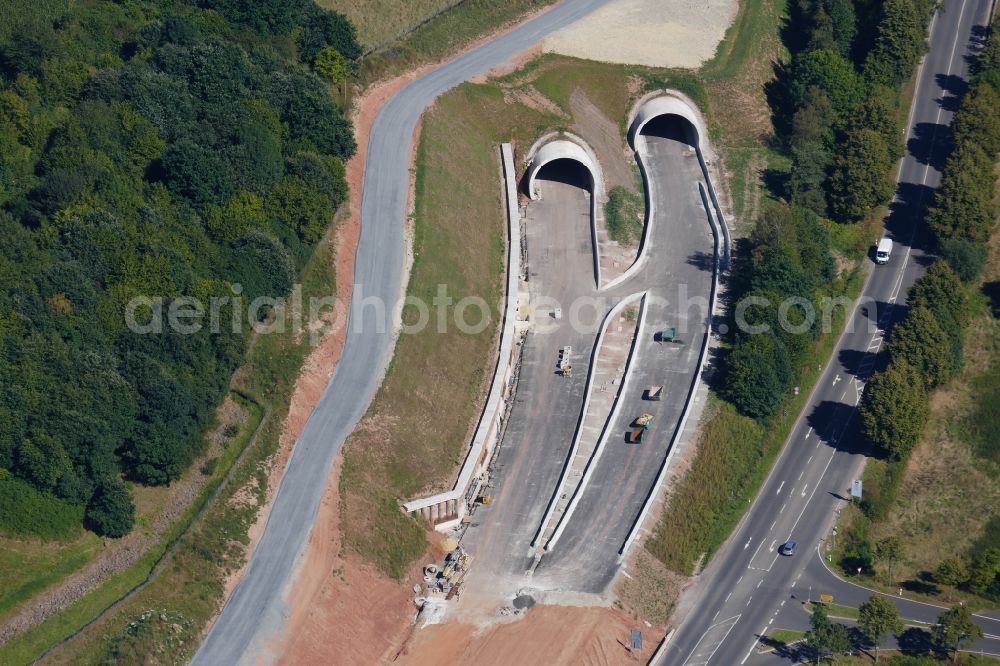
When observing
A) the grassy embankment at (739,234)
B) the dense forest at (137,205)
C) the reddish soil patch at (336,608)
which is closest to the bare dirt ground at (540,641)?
the reddish soil patch at (336,608)

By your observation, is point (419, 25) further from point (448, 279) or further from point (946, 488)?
point (946, 488)

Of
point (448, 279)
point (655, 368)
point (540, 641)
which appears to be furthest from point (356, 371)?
point (655, 368)

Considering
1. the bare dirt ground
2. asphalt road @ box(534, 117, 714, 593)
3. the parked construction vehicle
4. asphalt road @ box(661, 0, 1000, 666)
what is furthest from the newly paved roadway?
asphalt road @ box(661, 0, 1000, 666)

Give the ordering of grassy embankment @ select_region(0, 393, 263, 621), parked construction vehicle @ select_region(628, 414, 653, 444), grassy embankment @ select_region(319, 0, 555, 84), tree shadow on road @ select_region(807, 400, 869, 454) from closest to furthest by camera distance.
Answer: grassy embankment @ select_region(0, 393, 263, 621), parked construction vehicle @ select_region(628, 414, 653, 444), tree shadow on road @ select_region(807, 400, 869, 454), grassy embankment @ select_region(319, 0, 555, 84)

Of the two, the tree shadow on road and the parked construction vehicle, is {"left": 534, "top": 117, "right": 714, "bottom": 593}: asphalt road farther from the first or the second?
the tree shadow on road

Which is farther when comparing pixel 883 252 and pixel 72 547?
pixel 883 252

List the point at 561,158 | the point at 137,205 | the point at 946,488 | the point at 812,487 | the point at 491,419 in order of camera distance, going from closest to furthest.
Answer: the point at 137,205 → the point at 491,419 → the point at 946,488 → the point at 812,487 → the point at 561,158
